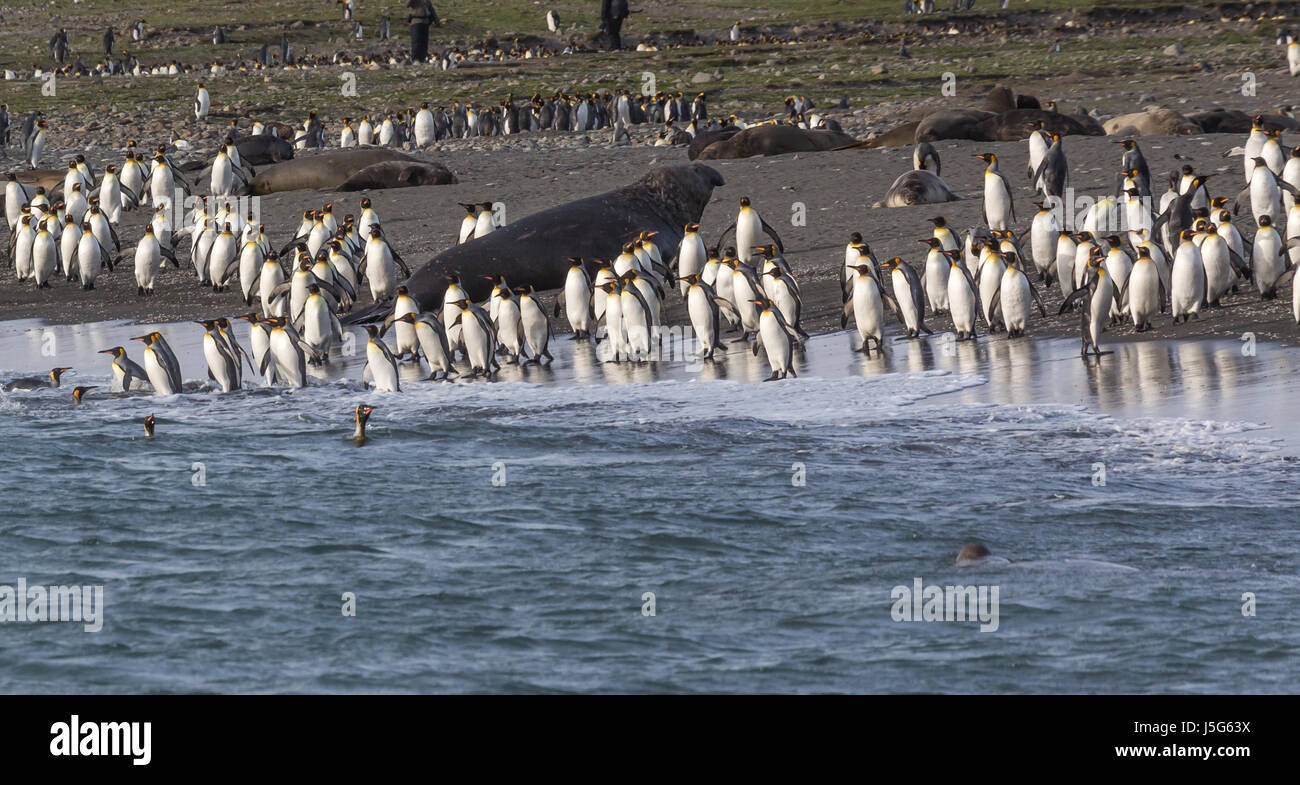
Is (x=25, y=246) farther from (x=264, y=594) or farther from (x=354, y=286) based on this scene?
(x=264, y=594)

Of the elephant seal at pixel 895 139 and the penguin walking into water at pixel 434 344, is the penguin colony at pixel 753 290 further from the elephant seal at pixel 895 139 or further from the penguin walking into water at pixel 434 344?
the elephant seal at pixel 895 139

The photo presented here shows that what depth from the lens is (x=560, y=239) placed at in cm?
1593

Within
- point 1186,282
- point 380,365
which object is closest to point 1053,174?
point 1186,282

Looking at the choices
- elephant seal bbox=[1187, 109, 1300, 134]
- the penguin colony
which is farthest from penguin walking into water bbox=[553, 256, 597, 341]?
elephant seal bbox=[1187, 109, 1300, 134]

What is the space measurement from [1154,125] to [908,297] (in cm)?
1170

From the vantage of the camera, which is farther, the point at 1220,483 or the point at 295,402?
the point at 295,402

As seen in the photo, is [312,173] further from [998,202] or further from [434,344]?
[434,344]

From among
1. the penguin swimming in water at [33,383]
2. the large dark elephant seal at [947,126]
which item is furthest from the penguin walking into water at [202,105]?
the penguin swimming in water at [33,383]

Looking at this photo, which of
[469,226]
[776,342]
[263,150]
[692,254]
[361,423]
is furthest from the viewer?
[263,150]

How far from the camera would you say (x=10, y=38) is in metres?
49.9

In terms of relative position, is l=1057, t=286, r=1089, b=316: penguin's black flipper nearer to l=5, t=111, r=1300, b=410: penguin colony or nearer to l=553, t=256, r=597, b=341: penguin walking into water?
l=5, t=111, r=1300, b=410: penguin colony
